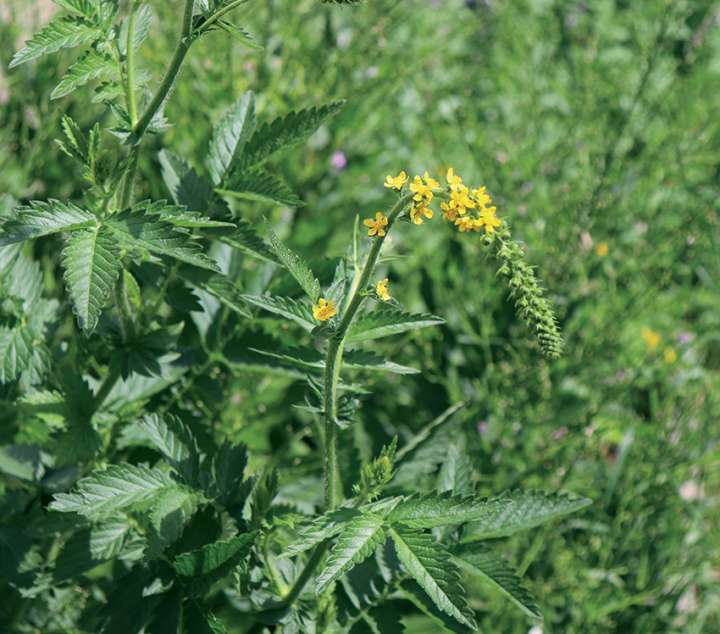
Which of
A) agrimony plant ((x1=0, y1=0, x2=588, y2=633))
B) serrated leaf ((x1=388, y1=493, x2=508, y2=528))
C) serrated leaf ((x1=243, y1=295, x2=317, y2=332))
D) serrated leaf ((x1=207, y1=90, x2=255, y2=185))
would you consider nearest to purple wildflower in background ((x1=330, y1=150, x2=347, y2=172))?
agrimony plant ((x1=0, y1=0, x2=588, y2=633))

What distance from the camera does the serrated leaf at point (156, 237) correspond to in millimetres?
1165

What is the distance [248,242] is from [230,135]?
0.83ft

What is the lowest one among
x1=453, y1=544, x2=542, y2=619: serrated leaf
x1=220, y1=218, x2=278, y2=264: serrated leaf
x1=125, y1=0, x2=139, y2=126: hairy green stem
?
x1=453, y1=544, x2=542, y2=619: serrated leaf

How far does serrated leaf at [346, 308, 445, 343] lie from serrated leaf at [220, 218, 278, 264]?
7.0 inches

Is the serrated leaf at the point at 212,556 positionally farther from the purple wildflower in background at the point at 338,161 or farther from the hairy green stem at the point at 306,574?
the purple wildflower in background at the point at 338,161

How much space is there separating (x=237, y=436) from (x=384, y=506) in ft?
2.09

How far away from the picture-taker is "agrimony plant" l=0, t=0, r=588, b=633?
117cm

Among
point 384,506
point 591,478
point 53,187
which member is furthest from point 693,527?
point 53,187

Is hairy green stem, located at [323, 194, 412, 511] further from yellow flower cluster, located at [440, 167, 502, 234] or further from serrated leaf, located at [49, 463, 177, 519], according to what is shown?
serrated leaf, located at [49, 463, 177, 519]

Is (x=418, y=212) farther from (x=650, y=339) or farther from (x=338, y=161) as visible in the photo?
(x=650, y=339)

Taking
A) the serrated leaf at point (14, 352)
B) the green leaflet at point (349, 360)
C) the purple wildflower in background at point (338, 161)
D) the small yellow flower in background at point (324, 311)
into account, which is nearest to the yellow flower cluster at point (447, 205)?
the small yellow flower in background at point (324, 311)

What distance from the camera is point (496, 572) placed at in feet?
4.46

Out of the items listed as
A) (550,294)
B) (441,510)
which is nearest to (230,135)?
(441,510)

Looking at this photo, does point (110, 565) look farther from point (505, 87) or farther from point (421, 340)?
point (505, 87)
